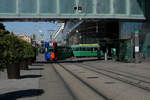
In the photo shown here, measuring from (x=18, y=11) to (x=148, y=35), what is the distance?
1968 cm

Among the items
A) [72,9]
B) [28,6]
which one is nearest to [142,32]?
[72,9]

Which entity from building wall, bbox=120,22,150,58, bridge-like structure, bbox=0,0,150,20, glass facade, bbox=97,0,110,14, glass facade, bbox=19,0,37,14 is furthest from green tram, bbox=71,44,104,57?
glass facade, bbox=19,0,37,14

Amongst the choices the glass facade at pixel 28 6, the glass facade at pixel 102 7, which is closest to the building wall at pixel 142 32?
the glass facade at pixel 102 7

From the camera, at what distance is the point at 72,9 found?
Answer: 40.4 meters

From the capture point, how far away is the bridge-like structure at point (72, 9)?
130ft

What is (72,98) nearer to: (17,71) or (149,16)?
(17,71)

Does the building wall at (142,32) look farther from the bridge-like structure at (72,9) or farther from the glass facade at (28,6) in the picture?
the glass facade at (28,6)

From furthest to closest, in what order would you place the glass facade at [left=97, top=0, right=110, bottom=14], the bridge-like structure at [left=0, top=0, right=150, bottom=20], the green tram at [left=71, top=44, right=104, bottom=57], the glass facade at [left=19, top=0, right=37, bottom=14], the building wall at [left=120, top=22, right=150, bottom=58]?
1. the green tram at [left=71, top=44, right=104, bottom=57]
2. the building wall at [left=120, top=22, right=150, bottom=58]
3. the glass facade at [left=97, top=0, right=110, bottom=14]
4. the glass facade at [left=19, top=0, right=37, bottom=14]
5. the bridge-like structure at [left=0, top=0, right=150, bottom=20]

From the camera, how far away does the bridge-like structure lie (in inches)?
1560

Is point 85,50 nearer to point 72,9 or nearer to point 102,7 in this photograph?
point 102,7

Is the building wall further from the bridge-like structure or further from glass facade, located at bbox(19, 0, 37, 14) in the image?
glass facade, located at bbox(19, 0, 37, 14)

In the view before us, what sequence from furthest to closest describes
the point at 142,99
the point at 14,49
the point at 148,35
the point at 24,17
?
1. the point at 148,35
2. the point at 24,17
3. the point at 14,49
4. the point at 142,99

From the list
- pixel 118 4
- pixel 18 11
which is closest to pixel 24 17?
pixel 18 11

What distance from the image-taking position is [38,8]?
4009cm
